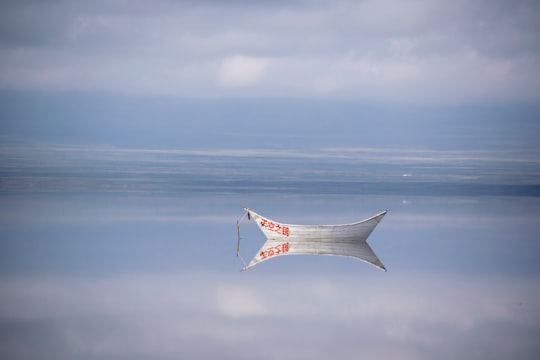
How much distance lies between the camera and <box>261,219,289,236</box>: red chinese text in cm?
3072

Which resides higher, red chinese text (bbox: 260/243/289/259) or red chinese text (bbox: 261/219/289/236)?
red chinese text (bbox: 261/219/289/236)

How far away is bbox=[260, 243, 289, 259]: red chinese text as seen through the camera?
3004 cm

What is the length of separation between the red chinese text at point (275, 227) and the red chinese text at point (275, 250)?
1.24ft

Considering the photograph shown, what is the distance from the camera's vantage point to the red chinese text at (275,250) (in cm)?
3004

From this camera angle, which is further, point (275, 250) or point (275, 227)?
point (275, 227)

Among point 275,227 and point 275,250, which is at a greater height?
point 275,227

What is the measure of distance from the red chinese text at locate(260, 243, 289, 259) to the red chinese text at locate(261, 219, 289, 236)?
1.24 ft

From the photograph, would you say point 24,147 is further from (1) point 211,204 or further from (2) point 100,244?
(2) point 100,244

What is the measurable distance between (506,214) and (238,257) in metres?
16.8

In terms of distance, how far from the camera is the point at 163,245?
32.2 meters

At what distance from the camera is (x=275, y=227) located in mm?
30891

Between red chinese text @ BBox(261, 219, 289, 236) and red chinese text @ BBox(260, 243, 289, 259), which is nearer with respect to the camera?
red chinese text @ BBox(260, 243, 289, 259)

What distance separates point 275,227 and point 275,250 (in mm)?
696

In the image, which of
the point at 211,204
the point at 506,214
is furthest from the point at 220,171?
the point at 506,214
